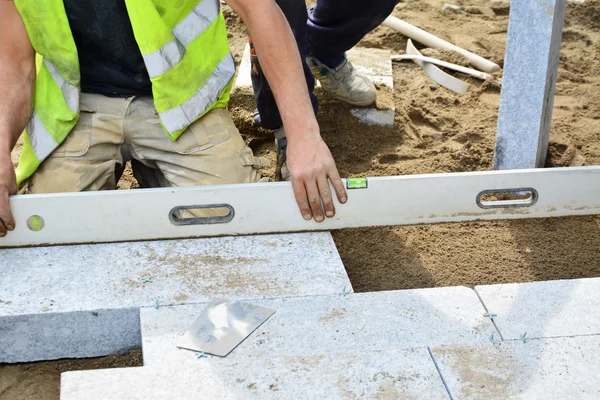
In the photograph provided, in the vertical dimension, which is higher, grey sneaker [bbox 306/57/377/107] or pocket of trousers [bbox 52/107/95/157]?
pocket of trousers [bbox 52/107/95/157]

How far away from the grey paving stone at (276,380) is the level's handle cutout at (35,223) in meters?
0.77

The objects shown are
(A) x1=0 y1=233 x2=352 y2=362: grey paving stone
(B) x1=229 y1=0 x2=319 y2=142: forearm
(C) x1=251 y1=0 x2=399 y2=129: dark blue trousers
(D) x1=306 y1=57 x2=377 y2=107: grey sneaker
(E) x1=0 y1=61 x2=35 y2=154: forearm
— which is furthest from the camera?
(D) x1=306 y1=57 x2=377 y2=107: grey sneaker

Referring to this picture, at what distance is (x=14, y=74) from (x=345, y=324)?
155cm

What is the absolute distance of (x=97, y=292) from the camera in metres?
2.42

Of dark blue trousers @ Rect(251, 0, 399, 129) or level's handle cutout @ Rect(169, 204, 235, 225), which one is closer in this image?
level's handle cutout @ Rect(169, 204, 235, 225)

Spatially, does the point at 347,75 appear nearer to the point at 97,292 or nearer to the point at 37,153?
the point at 37,153

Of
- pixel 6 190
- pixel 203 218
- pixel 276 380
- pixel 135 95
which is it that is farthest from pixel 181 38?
pixel 276 380

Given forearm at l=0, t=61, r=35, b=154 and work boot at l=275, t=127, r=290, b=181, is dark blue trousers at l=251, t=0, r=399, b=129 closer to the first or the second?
work boot at l=275, t=127, r=290, b=181

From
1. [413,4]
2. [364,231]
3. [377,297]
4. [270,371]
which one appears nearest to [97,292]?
[270,371]

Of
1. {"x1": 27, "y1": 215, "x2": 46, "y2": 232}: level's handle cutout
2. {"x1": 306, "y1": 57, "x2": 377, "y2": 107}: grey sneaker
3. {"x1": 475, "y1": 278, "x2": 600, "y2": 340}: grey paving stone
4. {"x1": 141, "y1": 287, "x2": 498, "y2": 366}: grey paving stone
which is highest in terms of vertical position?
{"x1": 27, "y1": 215, "x2": 46, "y2": 232}: level's handle cutout

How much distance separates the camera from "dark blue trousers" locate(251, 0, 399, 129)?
11.2 ft

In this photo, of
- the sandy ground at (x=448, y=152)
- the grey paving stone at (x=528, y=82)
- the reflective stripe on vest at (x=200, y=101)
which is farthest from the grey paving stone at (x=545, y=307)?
the reflective stripe on vest at (x=200, y=101)

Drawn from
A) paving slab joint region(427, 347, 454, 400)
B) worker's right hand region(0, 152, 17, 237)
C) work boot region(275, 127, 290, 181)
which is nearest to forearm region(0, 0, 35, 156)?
worker's right hand region(0, 152, 17, 237)

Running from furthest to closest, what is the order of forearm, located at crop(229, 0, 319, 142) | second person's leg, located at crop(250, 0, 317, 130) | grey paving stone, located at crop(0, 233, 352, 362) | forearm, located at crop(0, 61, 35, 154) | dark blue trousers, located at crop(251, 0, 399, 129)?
dark blue trousers, located at crop(251, 0, 399, 129)
second person's leg, located at crop(250, 0, 317, 130)
forearm, located at crop(0, 61, 35, 154)
forearm, located at crop(229, 0, 319, 142)
grey paving stone, located at crop(0, 233, 352, 362)
